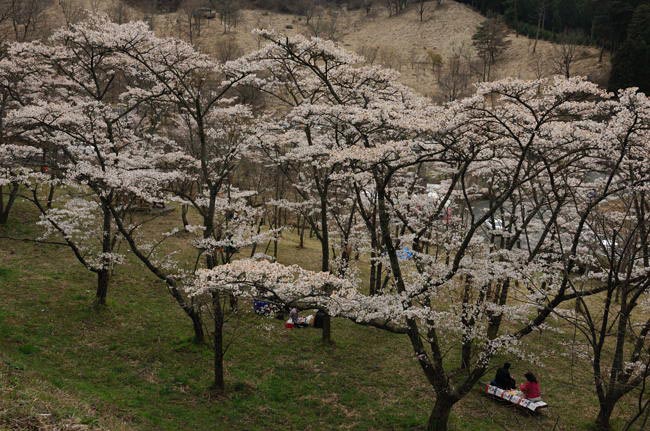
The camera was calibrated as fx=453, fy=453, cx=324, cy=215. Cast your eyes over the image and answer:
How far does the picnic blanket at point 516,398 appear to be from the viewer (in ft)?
36.7

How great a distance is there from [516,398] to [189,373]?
27.6 ft

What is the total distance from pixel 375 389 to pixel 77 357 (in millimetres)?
7874

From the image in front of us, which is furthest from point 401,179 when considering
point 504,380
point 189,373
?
point 189,373

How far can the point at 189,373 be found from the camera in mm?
11836

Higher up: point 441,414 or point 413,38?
point 413,38

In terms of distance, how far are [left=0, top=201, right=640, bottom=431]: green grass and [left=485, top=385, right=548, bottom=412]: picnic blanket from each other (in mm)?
335

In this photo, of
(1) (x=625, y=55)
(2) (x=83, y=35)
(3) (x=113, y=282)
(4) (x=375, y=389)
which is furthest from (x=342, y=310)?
(1) (x=625, y=55)

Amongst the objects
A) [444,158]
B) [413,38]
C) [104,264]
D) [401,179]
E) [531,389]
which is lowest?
[531,389]

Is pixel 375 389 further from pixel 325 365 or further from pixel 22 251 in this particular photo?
pixel 22 251

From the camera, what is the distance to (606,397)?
33.4 ft

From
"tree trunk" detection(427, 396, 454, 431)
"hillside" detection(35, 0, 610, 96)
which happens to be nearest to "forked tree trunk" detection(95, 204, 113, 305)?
"tree trunk" detection(427, 396, 454, 431)

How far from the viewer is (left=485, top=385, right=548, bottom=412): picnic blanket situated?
11180mm

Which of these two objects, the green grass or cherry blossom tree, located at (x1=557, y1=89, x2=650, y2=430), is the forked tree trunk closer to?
the green grass

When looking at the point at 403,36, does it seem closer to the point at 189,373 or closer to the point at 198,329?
the point at 198,329
